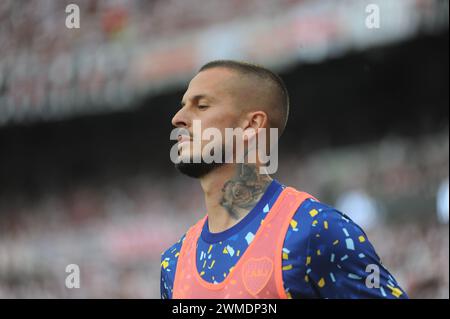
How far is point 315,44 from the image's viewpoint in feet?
29.2

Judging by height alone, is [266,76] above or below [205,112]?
above

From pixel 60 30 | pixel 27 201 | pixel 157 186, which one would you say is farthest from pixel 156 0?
pixel 27 201

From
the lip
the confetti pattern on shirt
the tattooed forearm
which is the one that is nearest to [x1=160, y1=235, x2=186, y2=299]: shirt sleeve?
the tattooed forearm

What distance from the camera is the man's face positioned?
2596 mm

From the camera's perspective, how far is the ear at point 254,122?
263 centimetres

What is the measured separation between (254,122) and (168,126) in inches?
317

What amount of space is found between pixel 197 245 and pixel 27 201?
9.33 metres

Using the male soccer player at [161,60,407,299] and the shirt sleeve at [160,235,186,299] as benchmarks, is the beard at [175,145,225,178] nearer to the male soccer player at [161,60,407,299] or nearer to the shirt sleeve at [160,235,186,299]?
the male soccer player at [161,60,407,299]

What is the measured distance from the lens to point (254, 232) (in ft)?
8.30

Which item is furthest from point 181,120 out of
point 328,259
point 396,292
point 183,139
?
point 396,292

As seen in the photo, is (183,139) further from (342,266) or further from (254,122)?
(342,266)

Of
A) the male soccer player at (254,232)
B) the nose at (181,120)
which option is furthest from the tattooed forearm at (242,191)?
the nose at (181,120)

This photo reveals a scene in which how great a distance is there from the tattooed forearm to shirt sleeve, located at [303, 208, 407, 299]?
0.35 meters
